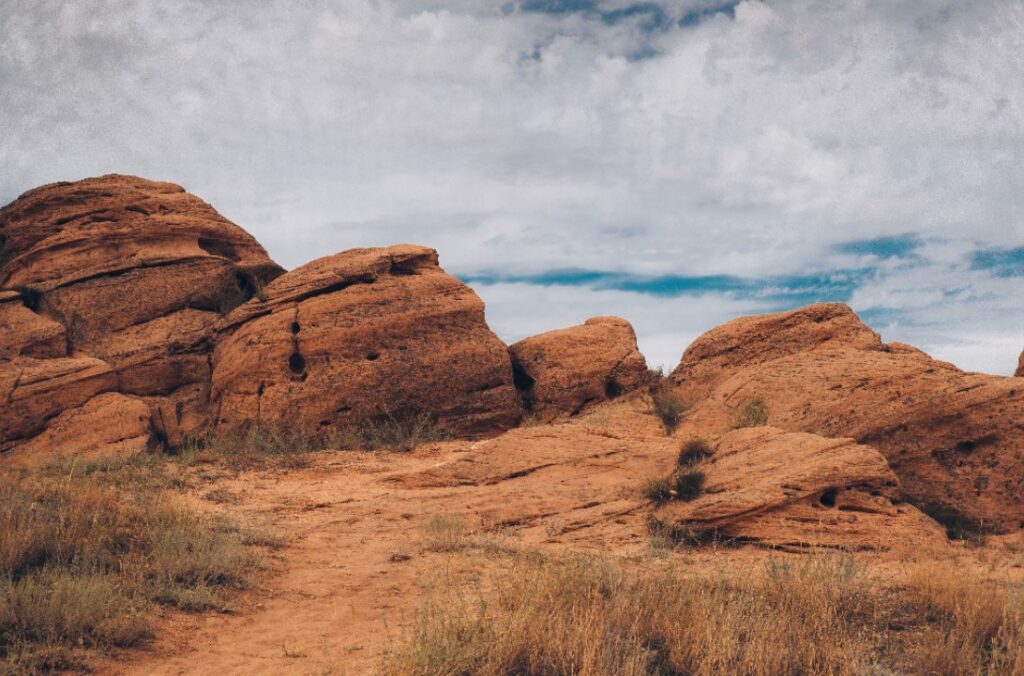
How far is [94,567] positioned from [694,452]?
305 inches

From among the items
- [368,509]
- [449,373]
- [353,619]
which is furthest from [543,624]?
[449,373]

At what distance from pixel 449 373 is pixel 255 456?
4344 mm

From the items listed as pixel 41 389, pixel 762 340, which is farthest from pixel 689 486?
pixel 41 389

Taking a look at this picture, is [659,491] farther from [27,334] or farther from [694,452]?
[27,334]

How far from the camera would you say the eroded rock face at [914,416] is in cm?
1065

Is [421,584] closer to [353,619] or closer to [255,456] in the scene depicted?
[353,619]

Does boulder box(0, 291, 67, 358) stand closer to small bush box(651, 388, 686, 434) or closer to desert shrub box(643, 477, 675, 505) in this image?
small bush box(651, 388, 686, 434)

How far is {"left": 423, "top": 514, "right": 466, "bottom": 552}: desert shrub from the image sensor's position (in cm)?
886

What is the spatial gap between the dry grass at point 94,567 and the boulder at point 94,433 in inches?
237

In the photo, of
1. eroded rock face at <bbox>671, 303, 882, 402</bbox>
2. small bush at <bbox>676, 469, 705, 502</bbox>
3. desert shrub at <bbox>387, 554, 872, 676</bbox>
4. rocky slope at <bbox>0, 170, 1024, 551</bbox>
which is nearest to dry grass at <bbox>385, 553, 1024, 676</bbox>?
desert shrub at <bbox>387, 554, 872, 676</bbox>

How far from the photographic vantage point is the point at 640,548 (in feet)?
29.6

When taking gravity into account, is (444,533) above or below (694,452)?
below

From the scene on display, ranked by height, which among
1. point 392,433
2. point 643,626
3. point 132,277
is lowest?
point 643,626

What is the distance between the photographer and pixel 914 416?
11.3 m
